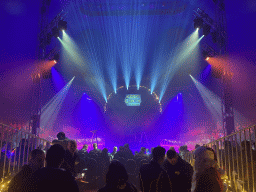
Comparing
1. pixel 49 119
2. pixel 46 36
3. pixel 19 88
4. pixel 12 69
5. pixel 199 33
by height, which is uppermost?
pixel 199 33

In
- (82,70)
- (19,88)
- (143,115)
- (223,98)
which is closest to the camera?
(223,98)

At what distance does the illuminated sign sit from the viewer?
19.5 metres

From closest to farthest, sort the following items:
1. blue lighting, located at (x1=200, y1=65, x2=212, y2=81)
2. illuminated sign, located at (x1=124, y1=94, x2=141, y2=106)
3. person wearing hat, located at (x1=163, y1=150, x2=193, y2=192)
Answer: person wearing hat, located at (x1=163, y1=150, x2=193, y2=192), blue lighting, located at (x1=200, y1=65, x2=212, y2=81), illuminated sign, located at (x1=124, y1=94, x2=141, y2=106)

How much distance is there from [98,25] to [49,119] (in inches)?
299

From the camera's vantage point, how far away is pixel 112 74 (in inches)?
737

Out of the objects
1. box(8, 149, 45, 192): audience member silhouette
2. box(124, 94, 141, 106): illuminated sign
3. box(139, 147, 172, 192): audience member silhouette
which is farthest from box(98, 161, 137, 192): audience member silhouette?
box(124, 94, 141, 106): illuminated sign

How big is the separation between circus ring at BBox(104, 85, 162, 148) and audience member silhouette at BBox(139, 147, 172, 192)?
1680 centimetres

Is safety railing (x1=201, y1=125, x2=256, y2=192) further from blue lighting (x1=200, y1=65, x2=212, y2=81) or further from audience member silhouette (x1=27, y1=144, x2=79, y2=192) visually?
blue lighting (x1=200, y1=65, x2=212, y2=81)

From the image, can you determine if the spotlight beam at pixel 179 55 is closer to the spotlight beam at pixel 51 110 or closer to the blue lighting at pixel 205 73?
the blue lighting at pixel 205 73

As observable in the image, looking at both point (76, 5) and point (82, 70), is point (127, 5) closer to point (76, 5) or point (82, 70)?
point (76, 5)

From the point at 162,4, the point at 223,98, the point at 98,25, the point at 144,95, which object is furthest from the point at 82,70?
the point at 223,98

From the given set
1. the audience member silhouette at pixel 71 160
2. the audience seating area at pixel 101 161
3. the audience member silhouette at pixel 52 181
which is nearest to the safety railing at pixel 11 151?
the audience seating area at pixel 101 161

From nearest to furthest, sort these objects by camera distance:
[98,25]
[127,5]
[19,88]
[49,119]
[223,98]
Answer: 1. [223,98]
2. [19,88]
3. [127,5]
4. [98,25]
5. [49,119]

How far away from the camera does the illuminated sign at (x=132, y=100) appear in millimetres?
19531
